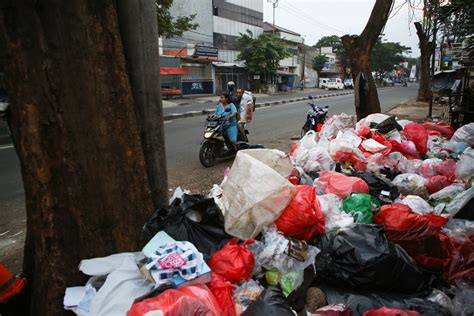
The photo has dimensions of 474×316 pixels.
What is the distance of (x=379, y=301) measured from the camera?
7.06ft

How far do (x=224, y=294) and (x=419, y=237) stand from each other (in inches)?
60.8

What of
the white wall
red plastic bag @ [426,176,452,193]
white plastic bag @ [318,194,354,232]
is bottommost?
red plastic bag @ [426,176,452,193]

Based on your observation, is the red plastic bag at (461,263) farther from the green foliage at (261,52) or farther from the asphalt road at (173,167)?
the green foliage at (261,52)

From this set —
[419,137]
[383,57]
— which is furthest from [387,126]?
[383,57]

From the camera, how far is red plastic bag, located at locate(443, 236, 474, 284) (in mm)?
2365

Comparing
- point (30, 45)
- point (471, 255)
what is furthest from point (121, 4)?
point (471, 255)

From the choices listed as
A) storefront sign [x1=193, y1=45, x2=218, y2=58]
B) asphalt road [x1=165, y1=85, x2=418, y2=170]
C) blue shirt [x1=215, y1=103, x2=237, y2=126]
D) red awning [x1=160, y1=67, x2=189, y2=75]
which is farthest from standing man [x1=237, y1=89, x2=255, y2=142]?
storefront sign [x1=193, y1=45, x2=218, y2=58]

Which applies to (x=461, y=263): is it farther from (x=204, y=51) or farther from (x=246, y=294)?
(x=204, y=51)

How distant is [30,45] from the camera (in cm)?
164

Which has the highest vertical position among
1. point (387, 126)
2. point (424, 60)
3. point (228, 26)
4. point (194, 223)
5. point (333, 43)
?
A: point (333, 43)

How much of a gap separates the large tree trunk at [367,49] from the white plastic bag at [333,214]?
5286 millimetres

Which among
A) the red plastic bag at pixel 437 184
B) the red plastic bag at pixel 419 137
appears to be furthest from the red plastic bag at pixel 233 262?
the red plastic bag at pixel 419 137

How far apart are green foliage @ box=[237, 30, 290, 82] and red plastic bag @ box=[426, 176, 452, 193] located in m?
26.5

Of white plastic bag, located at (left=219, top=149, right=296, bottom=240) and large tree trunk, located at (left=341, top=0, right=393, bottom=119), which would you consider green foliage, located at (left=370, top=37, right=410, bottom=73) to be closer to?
large tree trunk, located at (left=341, top=0, right=393, bottom=119)
